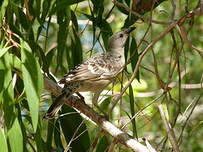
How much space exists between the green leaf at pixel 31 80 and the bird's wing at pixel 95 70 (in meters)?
0.86

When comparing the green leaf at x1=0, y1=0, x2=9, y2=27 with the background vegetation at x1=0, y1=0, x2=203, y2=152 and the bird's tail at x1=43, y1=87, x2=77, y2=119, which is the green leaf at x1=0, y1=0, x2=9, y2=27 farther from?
the bird's tail at x1=43, y1=87, x2=77, y2=119

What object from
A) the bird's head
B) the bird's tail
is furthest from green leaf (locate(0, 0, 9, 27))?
the bird's head

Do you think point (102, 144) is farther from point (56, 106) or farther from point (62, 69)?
point (62, 69)

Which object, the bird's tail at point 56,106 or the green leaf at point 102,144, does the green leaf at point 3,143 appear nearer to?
the bird's tail at point 56,106

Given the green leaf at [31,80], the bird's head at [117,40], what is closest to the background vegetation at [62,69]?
the green leaf at [31,80]

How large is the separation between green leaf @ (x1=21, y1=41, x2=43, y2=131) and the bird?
69 centimetres

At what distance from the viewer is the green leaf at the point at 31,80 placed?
2.28 metres

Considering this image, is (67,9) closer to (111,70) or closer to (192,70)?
(111,70)

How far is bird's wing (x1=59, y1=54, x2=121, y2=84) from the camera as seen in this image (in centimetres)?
333

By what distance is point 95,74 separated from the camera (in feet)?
11.9

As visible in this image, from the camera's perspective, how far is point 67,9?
315cm

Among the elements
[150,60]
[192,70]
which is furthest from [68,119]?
[150,60]

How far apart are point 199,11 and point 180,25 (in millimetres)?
98

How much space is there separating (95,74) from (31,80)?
1.29 m
